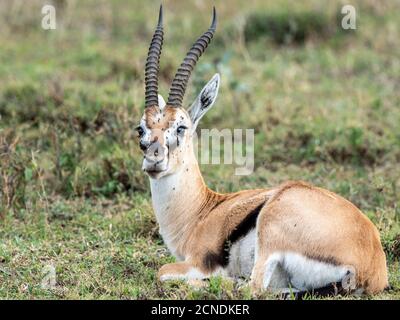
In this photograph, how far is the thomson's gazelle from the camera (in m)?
5.37

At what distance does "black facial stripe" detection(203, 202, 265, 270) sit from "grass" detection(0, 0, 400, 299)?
276 mm

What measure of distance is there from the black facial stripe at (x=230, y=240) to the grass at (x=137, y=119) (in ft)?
0.91

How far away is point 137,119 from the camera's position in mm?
8555

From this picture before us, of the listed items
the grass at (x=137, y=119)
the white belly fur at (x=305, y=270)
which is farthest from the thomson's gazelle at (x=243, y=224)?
the grass at (x=137, y=119)

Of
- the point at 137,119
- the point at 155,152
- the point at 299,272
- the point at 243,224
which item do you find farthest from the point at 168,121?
the point at 137,119

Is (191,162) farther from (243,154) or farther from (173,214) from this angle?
(243,154)

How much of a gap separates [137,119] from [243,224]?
9.92ft

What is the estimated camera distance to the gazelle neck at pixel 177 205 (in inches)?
238

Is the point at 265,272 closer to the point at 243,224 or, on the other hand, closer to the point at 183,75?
the point at 243,224

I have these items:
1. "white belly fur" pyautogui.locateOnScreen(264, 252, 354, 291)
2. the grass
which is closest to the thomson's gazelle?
"white belly fur" pyautogui.locateOnScreen(264, 252, 354, 291)

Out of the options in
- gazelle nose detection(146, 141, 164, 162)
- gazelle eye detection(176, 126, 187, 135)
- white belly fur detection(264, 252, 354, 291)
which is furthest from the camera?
gazelle eye detection(176, 126, 187, 135)

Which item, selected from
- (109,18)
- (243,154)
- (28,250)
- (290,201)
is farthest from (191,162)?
(109,18)

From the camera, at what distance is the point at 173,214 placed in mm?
6121

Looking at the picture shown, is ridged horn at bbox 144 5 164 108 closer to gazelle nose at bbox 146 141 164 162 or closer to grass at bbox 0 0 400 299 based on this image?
gazelle nose at bbox 146 141 164 162
